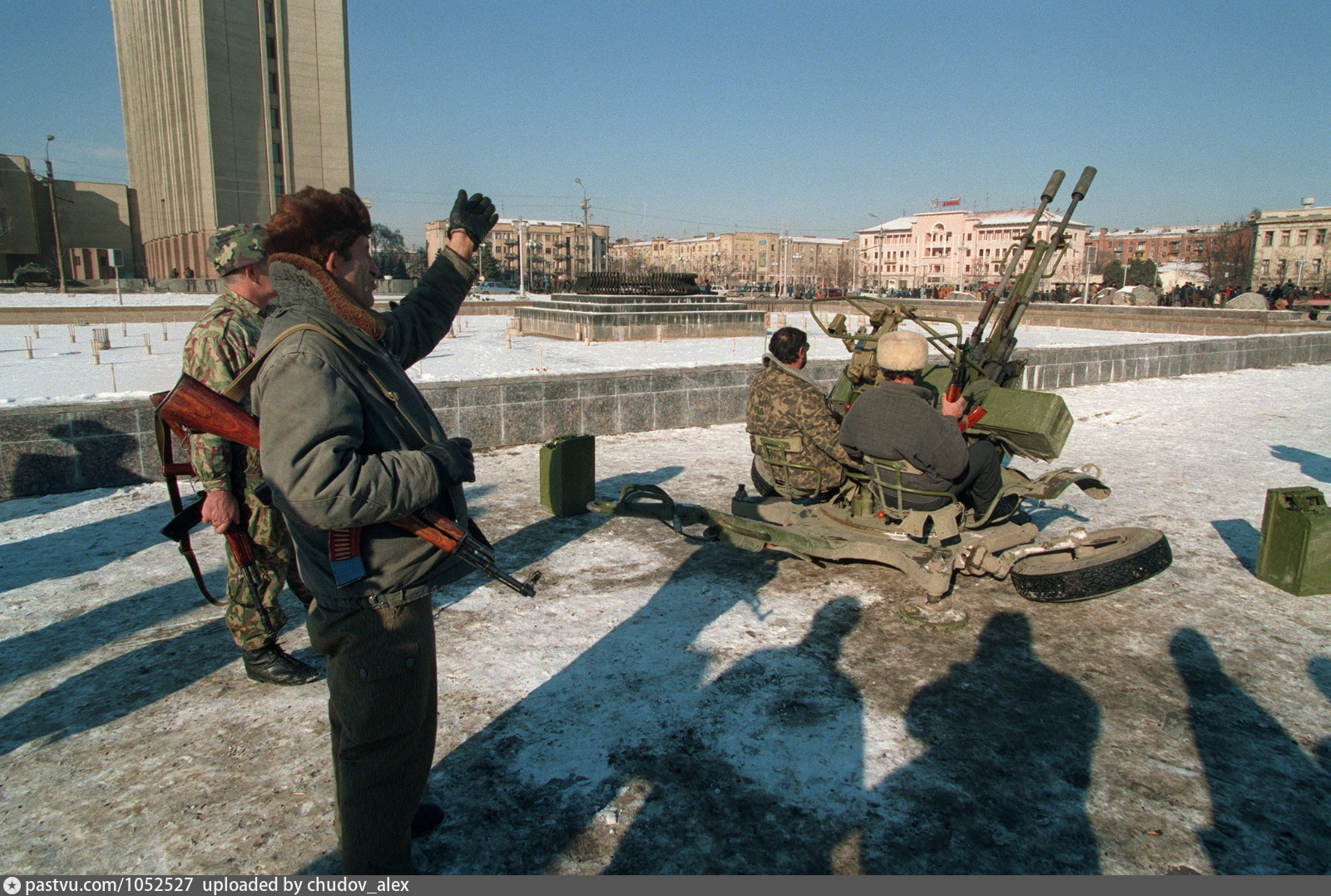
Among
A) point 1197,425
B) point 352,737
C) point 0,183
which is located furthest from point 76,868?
point 0,183

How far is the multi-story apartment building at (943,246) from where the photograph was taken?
10888 cm

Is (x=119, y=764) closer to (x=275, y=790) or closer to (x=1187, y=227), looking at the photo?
(x=275, y=790)

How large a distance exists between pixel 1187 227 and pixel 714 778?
481ft

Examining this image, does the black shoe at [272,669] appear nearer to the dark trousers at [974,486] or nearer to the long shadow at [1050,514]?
the dark trousers at [974,486]

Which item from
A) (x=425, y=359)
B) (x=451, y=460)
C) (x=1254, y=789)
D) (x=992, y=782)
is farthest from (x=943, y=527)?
(x=425, y=359)

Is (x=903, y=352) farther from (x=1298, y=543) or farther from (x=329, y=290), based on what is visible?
(x=329, y=290)

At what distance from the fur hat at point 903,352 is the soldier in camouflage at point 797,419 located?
2.03ft

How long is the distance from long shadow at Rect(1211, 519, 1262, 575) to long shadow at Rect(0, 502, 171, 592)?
269 inches

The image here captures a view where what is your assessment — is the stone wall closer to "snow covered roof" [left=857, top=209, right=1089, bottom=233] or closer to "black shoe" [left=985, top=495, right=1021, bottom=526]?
"black shoe" [left=985, top=495, right=1021, bottom=526]

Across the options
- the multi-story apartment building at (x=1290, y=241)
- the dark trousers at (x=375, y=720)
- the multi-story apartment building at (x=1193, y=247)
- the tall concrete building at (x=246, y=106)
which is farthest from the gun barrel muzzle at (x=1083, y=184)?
the multi-story apartment building at (x=1290, y=241)

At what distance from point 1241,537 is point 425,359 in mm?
10975

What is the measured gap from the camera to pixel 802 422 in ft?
15.1

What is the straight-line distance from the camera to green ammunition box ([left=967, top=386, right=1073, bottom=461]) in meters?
4.50

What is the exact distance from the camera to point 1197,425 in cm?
980
